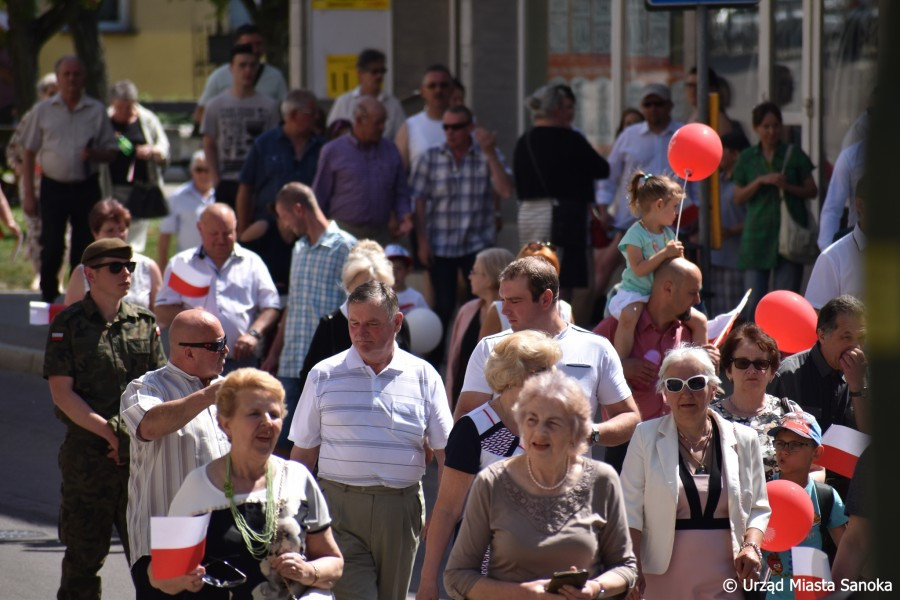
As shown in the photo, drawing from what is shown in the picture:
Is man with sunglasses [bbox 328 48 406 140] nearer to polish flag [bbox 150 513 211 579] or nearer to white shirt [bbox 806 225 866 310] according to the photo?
white shirt [bbox 806 225 866 310]

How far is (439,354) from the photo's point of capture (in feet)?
32.0

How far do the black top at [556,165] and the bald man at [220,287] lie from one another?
271 cm

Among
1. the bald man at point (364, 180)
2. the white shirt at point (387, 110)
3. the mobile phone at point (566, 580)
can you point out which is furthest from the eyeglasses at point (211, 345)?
the white shirt at point (387, 110)

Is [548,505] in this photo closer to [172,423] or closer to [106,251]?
[172,423]

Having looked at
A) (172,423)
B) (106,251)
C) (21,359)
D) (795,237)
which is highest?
(106,251)

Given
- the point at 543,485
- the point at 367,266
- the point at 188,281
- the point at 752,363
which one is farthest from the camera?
the point at 188,281

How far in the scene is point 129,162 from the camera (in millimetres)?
12781

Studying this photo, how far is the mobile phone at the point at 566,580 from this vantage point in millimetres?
3943

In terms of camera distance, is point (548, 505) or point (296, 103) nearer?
→ point (548, 505)

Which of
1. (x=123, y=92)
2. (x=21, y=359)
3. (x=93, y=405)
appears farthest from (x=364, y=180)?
(x=93, y=405)

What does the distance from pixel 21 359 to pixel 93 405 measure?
266 inches

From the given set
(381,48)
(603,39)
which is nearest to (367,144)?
(603,39)

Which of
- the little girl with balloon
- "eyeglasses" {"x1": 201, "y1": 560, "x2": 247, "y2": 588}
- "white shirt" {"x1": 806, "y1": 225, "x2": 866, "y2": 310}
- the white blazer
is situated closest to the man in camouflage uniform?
"eyeglasses" {"x1": 201, "y1": 560, "x2": 247, "y2": 588}

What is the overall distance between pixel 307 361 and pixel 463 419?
211 centimetres
